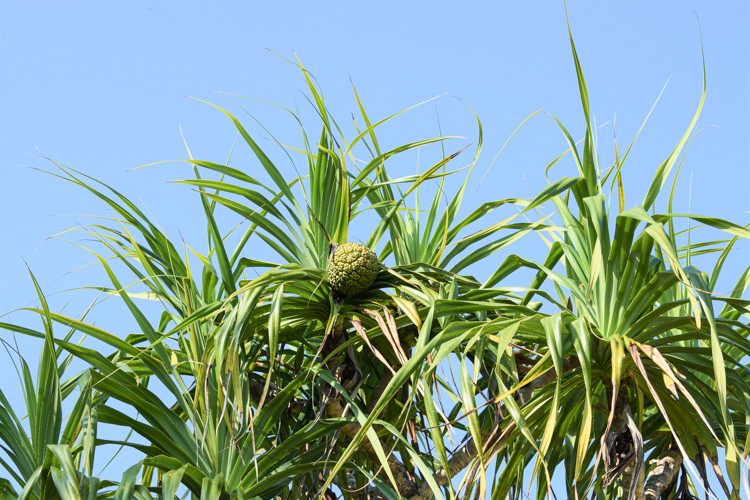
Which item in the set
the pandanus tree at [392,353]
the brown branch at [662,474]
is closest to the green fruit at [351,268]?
the pandanus tree at [392,353]

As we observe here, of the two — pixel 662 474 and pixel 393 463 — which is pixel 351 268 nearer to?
pixel 393 463

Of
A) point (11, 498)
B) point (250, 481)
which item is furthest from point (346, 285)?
point (11, 498)

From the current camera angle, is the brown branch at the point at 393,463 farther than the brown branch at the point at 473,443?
Yes

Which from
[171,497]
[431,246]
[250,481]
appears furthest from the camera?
[431,246]

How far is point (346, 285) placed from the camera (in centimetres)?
227

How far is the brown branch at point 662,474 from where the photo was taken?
2.50 m

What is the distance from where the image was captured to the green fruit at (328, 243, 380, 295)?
2250 millimetres

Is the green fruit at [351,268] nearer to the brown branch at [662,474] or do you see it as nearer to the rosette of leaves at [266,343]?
the rosette of leaves at [266,343]

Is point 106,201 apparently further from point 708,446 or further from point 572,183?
point 708,446

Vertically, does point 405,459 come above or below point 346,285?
below

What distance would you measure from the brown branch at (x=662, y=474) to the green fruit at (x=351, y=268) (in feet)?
3.78

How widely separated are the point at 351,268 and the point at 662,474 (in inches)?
50.2

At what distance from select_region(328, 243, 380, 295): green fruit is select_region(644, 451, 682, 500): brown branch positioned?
1152mm

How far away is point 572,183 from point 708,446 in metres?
0.87
